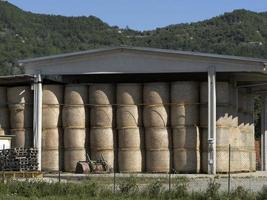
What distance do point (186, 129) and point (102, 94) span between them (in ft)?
15.9

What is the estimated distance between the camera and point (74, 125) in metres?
35.5

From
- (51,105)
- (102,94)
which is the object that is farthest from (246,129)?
(51,105)

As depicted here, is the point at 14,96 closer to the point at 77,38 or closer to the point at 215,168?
the point at 215,168

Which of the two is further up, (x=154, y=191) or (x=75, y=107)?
(x=75, y=107)

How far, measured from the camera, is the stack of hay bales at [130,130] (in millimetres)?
35031

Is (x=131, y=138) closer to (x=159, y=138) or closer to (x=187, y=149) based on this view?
(x=159, y=138)

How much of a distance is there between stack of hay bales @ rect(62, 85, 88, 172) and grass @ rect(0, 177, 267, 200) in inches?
548

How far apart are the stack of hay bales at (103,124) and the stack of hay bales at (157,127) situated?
188 cm

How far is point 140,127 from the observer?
35.2 meters

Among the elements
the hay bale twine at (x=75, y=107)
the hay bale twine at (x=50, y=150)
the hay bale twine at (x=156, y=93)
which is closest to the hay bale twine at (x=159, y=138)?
the hay bale twine at (x=156, y=93)

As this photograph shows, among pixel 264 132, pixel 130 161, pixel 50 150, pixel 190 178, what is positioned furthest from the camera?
pixel 264 132

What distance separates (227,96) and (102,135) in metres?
6.89

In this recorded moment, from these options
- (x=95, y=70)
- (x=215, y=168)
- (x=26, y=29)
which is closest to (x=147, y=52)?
(x=95, y=70)

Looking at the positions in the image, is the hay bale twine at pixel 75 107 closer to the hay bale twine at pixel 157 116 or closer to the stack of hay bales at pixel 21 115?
the stack of hay bales at pixel 21 115
